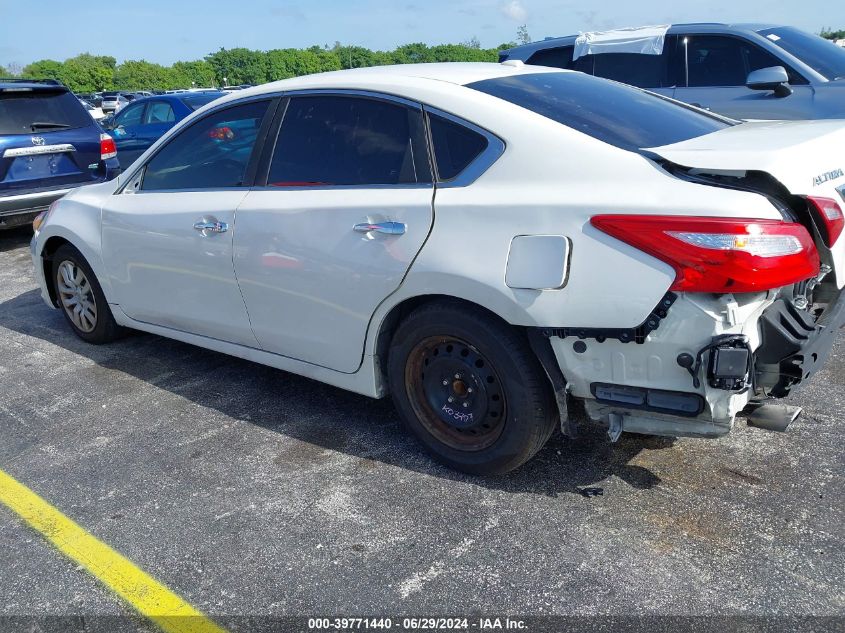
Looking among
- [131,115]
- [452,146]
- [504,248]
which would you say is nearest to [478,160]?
[452,146]

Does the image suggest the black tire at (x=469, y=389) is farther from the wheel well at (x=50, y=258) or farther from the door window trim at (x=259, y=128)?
the wheel well at (x=50, y=258)

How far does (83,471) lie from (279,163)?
5.61 feet

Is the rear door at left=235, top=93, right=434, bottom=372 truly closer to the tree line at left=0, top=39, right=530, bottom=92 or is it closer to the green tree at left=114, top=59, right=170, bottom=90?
the tree line at left=0, top=39, right=530, bottom=92

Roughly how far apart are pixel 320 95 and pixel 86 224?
202cm

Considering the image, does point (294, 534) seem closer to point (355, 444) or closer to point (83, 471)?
point (355, 444)

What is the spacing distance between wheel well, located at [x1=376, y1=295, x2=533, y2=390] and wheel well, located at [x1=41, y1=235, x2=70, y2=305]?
Result: 279 centimetres

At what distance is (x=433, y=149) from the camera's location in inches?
126

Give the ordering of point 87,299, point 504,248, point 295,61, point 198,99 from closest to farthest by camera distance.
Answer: point 504,248
point 87,299
point 198,99
point 295,61

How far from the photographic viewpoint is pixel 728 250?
2455 mm

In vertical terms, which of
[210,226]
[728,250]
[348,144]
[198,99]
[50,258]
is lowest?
[50,258]

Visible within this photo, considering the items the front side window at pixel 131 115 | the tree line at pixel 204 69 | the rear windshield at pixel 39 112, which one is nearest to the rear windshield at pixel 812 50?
the rear windshield at pixel 39 112

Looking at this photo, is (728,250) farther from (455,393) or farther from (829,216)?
(455,393)

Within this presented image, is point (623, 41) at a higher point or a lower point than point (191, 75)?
higher

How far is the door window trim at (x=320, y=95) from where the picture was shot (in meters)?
3.23
